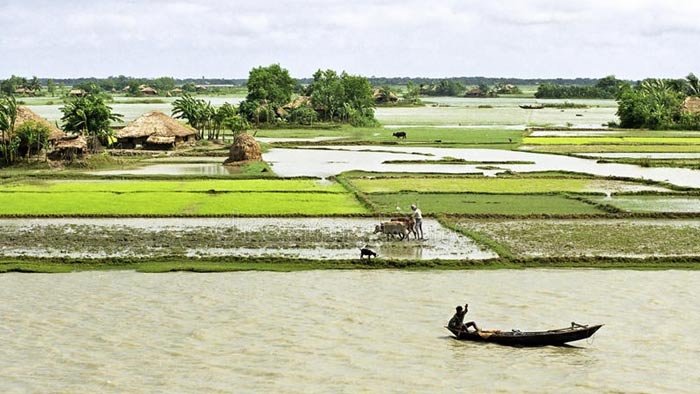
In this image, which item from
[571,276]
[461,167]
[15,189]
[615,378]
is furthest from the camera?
[461,167]

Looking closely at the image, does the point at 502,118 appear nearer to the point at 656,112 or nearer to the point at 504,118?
the point at 504,118

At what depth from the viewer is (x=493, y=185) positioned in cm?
2422

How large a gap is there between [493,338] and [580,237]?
699 centimetres

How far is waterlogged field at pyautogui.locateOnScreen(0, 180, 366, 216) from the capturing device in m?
19.6

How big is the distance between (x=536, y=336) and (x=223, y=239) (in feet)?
25.8

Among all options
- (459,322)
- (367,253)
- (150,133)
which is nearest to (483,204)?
(367,253)

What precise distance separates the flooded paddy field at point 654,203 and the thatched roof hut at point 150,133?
20.1 metres

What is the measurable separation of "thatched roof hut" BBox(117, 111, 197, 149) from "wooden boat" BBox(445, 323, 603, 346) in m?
27.3

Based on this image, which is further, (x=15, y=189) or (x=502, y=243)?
(x=15, y=189)

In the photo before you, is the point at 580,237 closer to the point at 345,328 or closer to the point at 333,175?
the point at 345,328

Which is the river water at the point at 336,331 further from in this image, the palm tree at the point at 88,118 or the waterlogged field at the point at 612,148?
the waterlogged field at the point at 612,148

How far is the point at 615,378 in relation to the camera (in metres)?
9.07

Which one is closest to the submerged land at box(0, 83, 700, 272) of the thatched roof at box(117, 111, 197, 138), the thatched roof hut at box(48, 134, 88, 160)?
the thatched roof hut at box(48, 134, 88, 160)

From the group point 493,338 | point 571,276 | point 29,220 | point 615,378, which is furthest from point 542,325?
point 29,220
